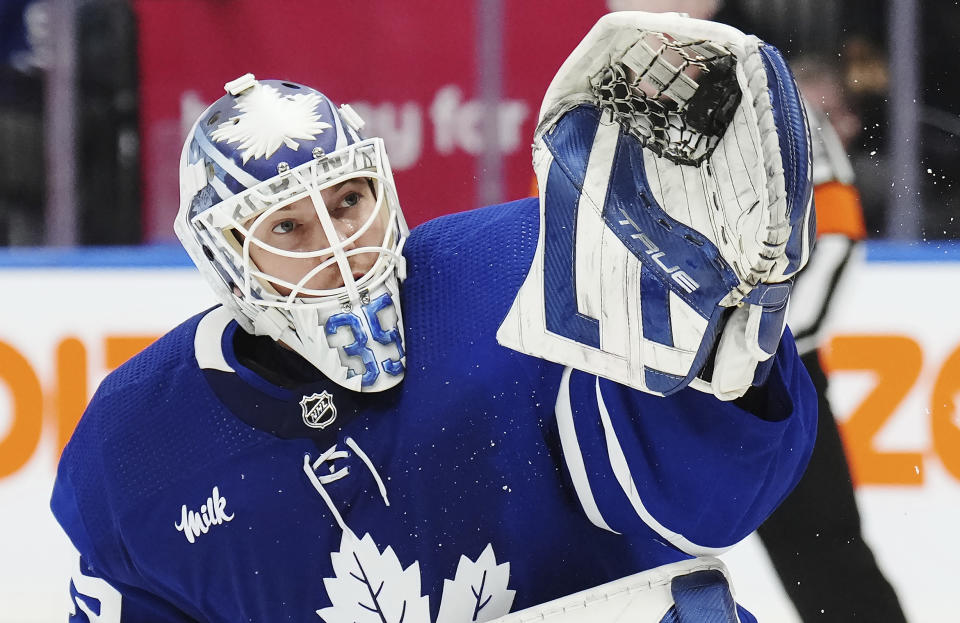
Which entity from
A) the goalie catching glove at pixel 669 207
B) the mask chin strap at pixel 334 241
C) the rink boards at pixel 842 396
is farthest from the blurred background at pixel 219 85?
the goalie catching glove at pixel 669 207

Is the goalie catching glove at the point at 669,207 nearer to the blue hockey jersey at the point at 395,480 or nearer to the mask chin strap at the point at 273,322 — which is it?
the blue hockey jersey at the point at 395,480

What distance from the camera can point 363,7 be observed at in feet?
9.38

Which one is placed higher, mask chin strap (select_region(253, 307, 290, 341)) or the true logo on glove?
the true logo on glove

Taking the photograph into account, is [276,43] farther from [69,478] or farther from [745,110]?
[745,110]

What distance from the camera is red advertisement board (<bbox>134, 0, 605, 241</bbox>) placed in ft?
9.09

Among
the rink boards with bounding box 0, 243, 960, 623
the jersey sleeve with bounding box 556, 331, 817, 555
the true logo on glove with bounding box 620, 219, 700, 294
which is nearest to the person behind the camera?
the true logo on glove with bounding box 620, 219, 700, 294

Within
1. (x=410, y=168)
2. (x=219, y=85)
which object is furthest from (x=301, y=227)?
(x=219, y=85)

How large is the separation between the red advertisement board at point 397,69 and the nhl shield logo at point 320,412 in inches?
51.4

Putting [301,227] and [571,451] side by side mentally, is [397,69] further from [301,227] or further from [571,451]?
[571,451]

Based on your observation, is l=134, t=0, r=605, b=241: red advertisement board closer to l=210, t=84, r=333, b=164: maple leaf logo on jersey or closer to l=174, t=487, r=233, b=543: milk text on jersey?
l=210, t=84, r=333, b=164: maple leaf logo on jersey

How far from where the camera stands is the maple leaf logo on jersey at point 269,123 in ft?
5.22

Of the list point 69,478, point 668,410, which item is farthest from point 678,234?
point 69,478

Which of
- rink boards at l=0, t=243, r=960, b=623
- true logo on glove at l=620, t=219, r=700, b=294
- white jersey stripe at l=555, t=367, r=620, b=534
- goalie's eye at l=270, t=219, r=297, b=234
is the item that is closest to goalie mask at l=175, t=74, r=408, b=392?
goalie's eye at l=270, t=219, r=297, b=234

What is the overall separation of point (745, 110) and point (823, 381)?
154 centimetres
